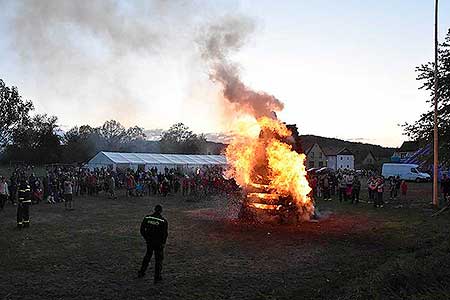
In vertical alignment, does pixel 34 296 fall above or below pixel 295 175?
below

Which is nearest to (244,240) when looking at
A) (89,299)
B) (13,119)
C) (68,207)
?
(89,299)

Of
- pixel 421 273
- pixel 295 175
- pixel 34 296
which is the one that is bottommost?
pixel 34 296

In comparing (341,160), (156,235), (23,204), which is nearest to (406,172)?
(23,204)

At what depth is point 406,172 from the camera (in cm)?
5072

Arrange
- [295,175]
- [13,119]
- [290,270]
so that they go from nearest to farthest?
[290,270] < [295,175] < [13,119]

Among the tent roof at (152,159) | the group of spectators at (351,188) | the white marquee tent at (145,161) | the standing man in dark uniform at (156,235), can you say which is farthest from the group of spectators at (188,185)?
the standing man in dark uniform at (156,235)

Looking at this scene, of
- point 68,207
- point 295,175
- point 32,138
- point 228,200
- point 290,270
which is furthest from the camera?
point 32,138

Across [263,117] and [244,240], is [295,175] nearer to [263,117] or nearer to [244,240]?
[263,117]

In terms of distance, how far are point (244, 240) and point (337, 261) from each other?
3620mm

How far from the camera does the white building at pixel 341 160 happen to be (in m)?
106

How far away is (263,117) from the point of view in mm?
18734

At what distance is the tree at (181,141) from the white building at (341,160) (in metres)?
34.8

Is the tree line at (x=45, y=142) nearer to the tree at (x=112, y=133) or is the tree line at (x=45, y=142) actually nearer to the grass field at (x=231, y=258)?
the tree at (x=112, y=133)

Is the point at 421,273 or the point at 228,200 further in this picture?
the point at 228,200
